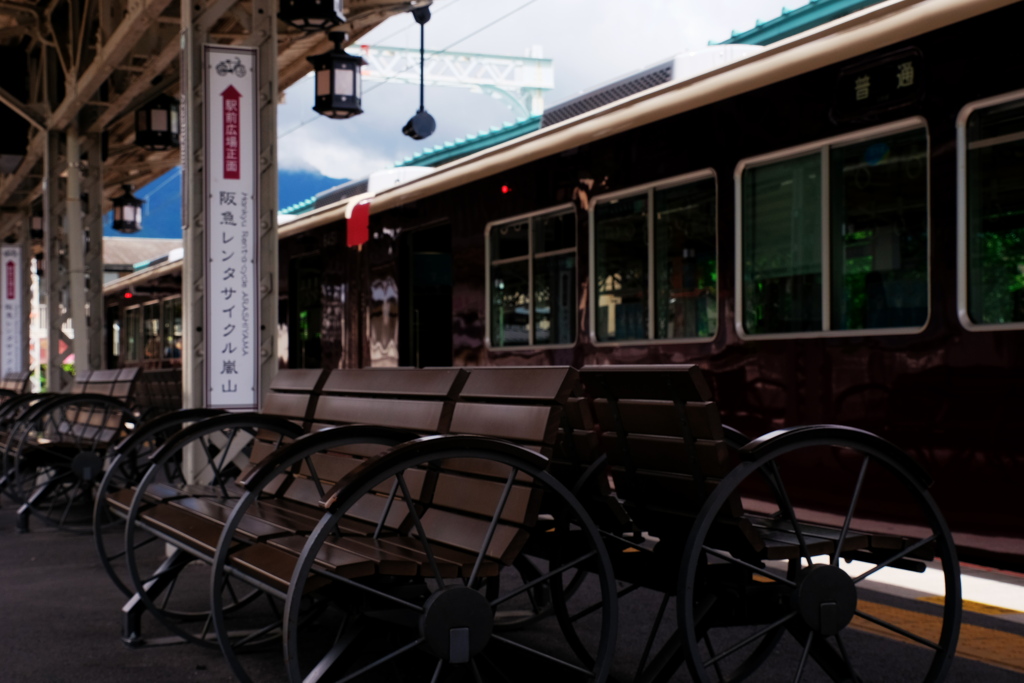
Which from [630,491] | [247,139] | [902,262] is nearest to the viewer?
[630,491]

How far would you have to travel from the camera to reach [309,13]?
771cm

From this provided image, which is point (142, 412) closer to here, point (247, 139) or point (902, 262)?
point (247, 139)

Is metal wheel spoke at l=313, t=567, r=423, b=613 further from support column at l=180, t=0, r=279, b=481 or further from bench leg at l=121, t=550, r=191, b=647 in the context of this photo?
support column at l=180, t=0, r=279, b=481

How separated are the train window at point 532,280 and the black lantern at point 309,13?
6.24ft

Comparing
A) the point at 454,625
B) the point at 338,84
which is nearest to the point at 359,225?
the point at 338,84

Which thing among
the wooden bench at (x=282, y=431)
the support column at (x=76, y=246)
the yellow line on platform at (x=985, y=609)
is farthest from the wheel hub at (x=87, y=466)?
the support column at (x=76, y=246)

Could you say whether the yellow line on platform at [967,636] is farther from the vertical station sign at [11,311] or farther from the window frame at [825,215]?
the vertical station sign at [11,311]

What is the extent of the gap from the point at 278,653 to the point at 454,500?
46.1 inches

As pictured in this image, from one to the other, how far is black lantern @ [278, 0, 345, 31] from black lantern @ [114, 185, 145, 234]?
12.4 metres

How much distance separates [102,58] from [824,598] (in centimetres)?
899

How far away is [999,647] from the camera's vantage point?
3.84m

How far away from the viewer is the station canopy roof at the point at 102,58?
368 inches

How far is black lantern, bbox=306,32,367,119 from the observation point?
31.8 feet

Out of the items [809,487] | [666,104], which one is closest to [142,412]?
[666,104]
